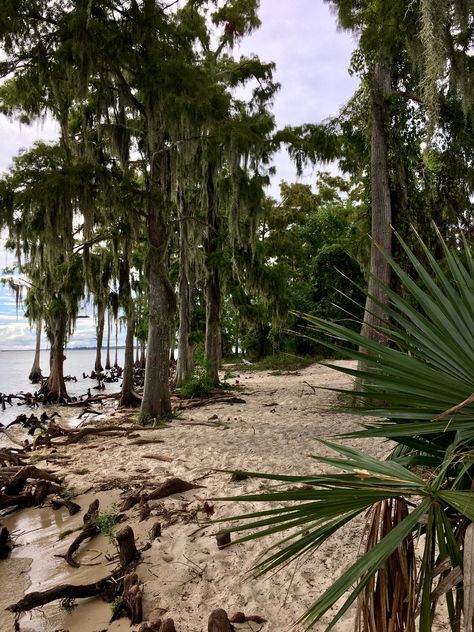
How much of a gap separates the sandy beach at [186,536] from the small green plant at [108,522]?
9 cm

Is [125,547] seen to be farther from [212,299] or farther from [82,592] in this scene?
[212,299]

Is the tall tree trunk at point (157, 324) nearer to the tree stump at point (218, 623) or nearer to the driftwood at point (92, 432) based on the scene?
the driftwood at point (92, 432)

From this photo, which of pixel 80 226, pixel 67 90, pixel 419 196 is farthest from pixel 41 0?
pixel 419 196

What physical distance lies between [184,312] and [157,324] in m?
4.39

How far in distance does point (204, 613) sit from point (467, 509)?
8.25 feet

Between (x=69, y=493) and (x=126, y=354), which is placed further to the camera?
(x=126, y=354)

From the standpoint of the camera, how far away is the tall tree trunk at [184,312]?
12347 mm

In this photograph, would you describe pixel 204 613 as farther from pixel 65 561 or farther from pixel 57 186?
pixel 57 186

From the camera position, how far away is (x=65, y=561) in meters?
3.82

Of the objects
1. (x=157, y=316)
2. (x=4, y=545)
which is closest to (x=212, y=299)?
(x=157, y=316)

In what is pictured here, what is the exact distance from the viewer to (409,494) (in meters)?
1.08

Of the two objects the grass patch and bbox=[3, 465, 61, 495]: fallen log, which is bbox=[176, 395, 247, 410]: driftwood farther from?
the grass patch

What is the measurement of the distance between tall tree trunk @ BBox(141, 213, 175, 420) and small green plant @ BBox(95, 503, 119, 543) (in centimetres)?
469

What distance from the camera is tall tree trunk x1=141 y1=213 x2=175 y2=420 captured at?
912 cm
